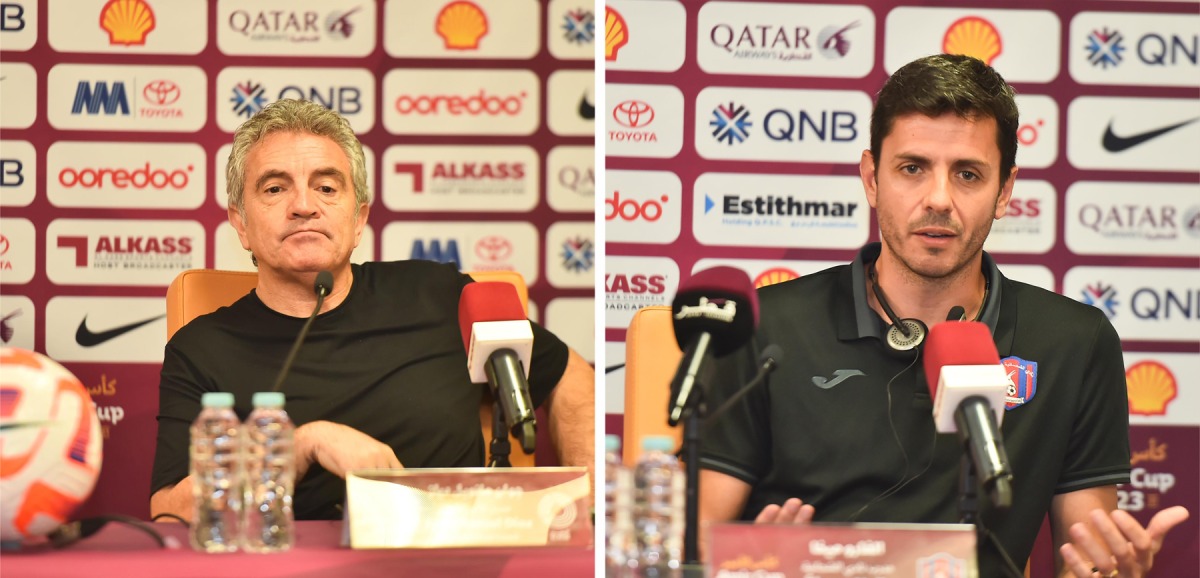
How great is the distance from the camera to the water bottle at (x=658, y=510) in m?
1.68

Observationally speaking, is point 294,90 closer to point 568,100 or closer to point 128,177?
point 128,177

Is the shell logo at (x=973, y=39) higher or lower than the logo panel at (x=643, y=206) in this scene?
higher

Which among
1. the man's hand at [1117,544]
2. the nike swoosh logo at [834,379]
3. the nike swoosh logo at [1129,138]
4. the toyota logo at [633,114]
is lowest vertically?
the man's hand at [1117,544]

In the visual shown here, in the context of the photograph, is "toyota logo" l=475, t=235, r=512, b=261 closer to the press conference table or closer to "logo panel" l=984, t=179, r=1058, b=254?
"logo panel" l=984, t=179, r=1058, b=254

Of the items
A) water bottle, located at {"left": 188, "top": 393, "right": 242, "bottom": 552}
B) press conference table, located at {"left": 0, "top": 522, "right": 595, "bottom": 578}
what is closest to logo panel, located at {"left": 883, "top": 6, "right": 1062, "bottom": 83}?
press conference table, located at {"left": 0, "top": 522, "right": 595, "bottom": 578}

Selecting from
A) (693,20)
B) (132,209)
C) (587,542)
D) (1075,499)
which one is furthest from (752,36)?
(132,209)

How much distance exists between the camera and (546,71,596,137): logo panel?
3428mm

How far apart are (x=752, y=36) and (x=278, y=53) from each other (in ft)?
4.49

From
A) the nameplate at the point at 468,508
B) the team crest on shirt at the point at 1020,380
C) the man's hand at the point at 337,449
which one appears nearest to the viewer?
the nameplate at the point at 468,508

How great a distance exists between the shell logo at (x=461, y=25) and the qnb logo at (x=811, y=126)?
97 cm

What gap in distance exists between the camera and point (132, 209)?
3.34 meters

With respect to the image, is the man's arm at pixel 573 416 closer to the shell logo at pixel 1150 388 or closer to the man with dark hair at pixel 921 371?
the man with dark hair at pixel 921 371

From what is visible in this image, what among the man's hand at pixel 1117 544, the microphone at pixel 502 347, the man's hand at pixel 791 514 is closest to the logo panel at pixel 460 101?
the microphone at pixel 502 347

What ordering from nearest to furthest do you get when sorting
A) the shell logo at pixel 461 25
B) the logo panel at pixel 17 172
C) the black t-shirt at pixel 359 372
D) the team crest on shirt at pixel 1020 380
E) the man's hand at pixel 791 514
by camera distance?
the man's hand at pixel 791 514
the team crest on shirt at pixel 1020 380
the black t-shirt at pixel 359 372
the logo panel at pixel 17 172
the shell logo at pixel 461 25
